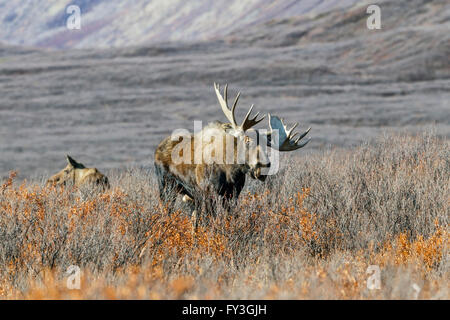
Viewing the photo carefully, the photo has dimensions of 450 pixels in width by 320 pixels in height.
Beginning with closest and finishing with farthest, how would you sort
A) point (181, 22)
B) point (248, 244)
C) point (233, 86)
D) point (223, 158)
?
point (248, 244) → point (223, 158) → point (233, 86) → point (181, 22)

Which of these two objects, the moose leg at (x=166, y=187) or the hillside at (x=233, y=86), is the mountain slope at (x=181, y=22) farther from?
the moose leg at (x=166, y=187)

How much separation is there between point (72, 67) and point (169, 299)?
50.2 m

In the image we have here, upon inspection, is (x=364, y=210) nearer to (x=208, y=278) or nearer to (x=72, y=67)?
(x=208, y=278)

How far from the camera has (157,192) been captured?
33.5 ft

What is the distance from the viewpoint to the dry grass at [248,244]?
5.39 meters

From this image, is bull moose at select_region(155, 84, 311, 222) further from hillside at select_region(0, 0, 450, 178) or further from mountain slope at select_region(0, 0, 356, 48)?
mountain slope at select_region(0, 0, 356, 48)

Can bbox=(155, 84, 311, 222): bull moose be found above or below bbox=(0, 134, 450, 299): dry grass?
above

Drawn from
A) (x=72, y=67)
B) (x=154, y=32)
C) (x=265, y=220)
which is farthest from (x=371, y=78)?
(x=154, y=32)

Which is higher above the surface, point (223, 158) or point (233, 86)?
point (233, 86)

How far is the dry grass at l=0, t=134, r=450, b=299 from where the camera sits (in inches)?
212

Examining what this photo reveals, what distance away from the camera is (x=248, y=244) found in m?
7.66

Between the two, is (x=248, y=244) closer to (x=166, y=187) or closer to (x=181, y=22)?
(x=166, y=187)

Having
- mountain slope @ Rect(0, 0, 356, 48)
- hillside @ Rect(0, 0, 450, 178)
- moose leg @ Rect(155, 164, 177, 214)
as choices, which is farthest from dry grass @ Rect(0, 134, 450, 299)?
mountain slope @ Rect(0, 0, 356, 48)

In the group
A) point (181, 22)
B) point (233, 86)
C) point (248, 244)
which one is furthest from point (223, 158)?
point (181, 22)
